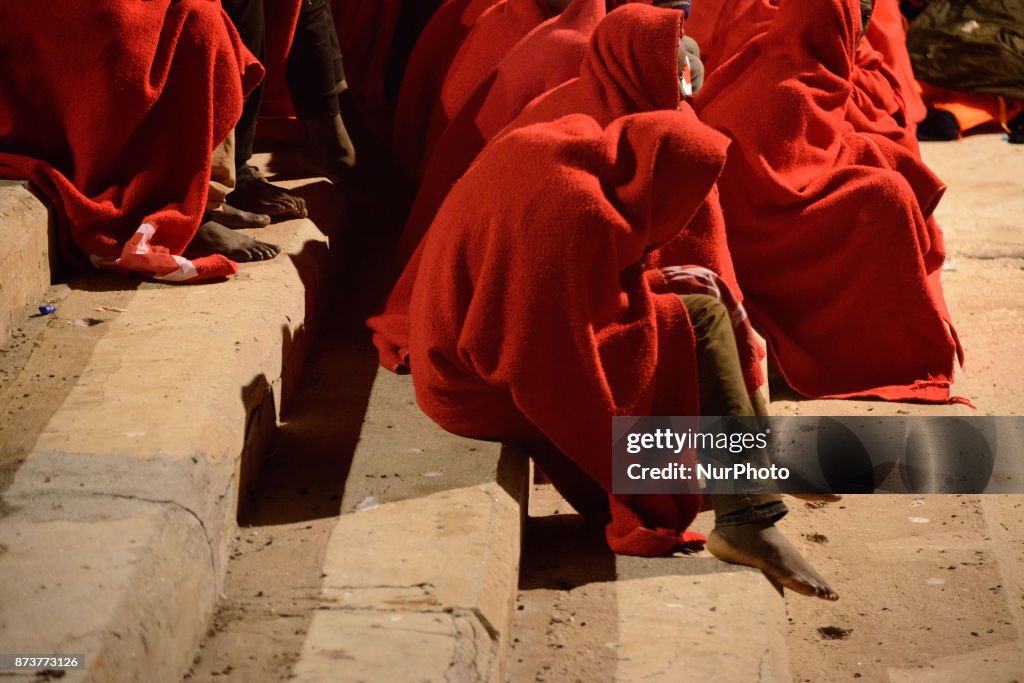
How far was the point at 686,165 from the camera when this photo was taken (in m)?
2.70

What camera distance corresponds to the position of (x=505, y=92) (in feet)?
12.4

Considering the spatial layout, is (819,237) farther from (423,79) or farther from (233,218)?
(233,218)

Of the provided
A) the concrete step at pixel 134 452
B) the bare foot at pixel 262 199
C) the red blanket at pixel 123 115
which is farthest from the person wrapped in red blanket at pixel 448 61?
the concrete step at pixel 134 452

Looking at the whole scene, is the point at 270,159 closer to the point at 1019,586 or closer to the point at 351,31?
the point at 351,31

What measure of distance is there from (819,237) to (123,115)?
2259mm

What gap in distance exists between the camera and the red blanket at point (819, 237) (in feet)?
13.8

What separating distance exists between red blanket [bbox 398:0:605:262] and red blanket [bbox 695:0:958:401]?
2.80 feet

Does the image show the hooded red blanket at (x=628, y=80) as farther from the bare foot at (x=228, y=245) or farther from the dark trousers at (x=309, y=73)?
the dark trousers at (x=309, y=73)

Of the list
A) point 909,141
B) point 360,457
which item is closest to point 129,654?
point 360,457

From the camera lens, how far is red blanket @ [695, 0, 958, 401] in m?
4.20

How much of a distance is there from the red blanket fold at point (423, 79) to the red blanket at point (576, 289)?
1731mm

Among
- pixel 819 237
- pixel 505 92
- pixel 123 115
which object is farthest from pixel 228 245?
pixel 819 237

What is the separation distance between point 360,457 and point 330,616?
0.66 m

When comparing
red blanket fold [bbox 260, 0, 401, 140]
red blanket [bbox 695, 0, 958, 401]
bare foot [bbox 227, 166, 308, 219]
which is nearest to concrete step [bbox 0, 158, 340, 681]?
bare foot [bbox 227, 166, 308, 219]
